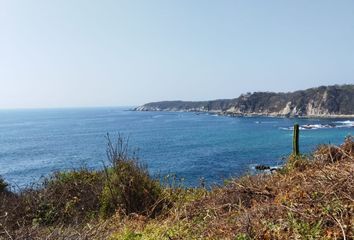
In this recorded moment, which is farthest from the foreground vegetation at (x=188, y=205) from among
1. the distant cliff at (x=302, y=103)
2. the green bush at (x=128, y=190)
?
the distant cliff at (x=302, y=103)

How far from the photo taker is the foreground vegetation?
578 centimetres

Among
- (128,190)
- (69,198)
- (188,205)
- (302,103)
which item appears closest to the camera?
(188,205)

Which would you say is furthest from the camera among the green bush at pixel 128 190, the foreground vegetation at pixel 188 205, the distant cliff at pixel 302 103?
the distant cliff at pixel 302 103

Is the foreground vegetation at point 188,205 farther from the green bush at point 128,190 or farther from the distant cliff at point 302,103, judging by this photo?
the distant cliff at point 302,103

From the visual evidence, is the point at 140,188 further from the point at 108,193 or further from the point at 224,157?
the point at 224,157

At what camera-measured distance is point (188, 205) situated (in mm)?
8914

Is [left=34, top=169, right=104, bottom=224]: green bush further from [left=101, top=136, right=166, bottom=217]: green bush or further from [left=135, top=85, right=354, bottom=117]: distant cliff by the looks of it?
[left=135, top=85, right=354, bottom=117]: distant cliff

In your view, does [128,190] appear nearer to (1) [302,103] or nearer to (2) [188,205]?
(2) [188,205]

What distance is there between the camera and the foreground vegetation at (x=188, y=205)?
19.0 ft

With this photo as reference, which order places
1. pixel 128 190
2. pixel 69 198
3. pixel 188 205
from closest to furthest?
pixel 188 205
pixel 128 190
pixel 69 198

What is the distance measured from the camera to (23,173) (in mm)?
47812

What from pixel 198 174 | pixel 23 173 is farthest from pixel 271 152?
pixel 23 173

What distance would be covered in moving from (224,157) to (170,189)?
4392 cm

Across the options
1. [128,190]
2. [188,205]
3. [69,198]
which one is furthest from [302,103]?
[188,205]
